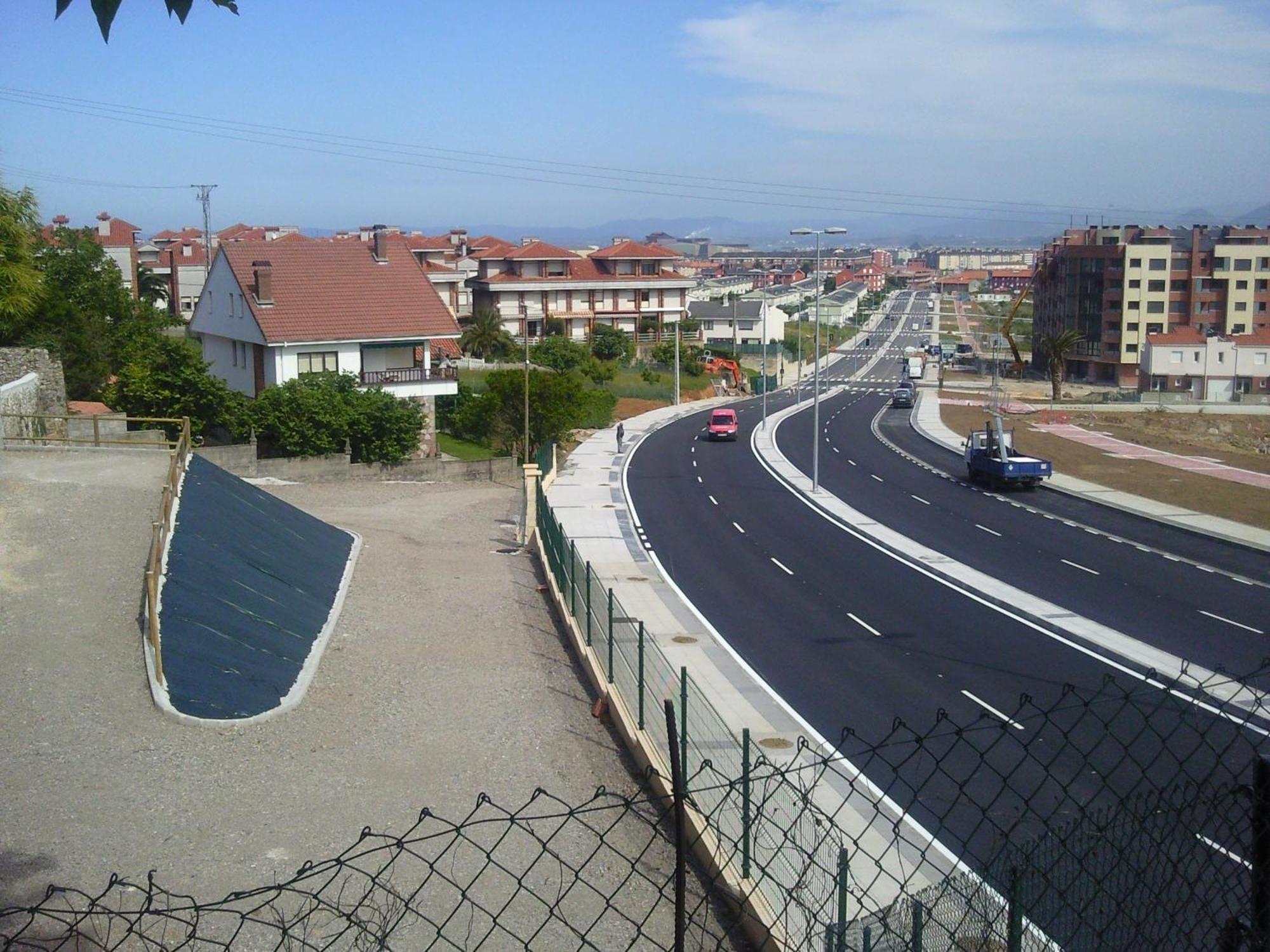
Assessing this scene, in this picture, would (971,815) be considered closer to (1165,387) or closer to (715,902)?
(715,902)

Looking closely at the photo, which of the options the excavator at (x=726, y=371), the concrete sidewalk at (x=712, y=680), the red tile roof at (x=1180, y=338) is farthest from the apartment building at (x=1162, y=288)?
the concrete sidewalk at (x=712, y=680)

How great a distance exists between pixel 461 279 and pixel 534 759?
3056 inches

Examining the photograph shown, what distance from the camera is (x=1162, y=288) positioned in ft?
298

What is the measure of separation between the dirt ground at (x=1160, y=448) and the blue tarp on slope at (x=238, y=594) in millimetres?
23616

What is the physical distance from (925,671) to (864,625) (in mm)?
3229

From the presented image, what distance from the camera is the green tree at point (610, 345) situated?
8444cm

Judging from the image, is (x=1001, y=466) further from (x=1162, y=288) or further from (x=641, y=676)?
(x=1162, y=288)

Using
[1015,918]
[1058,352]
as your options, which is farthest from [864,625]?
[1058,352]

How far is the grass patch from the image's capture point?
4550cm

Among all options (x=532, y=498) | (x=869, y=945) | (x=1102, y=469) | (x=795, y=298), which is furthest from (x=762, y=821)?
(x=795, y=298)

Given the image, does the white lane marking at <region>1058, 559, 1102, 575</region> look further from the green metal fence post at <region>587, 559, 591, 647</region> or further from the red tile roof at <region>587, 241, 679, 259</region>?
the red tile roof at <region>587, 241, 679, 259</region>

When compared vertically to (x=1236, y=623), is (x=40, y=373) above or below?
above

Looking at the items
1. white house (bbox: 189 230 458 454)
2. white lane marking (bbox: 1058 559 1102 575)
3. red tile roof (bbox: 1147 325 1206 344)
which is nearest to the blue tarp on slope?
white lane marking (bbox: 1058 559 1102 575)

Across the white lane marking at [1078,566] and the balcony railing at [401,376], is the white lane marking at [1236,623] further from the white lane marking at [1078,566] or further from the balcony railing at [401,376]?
the balcony railing at [401,376]
